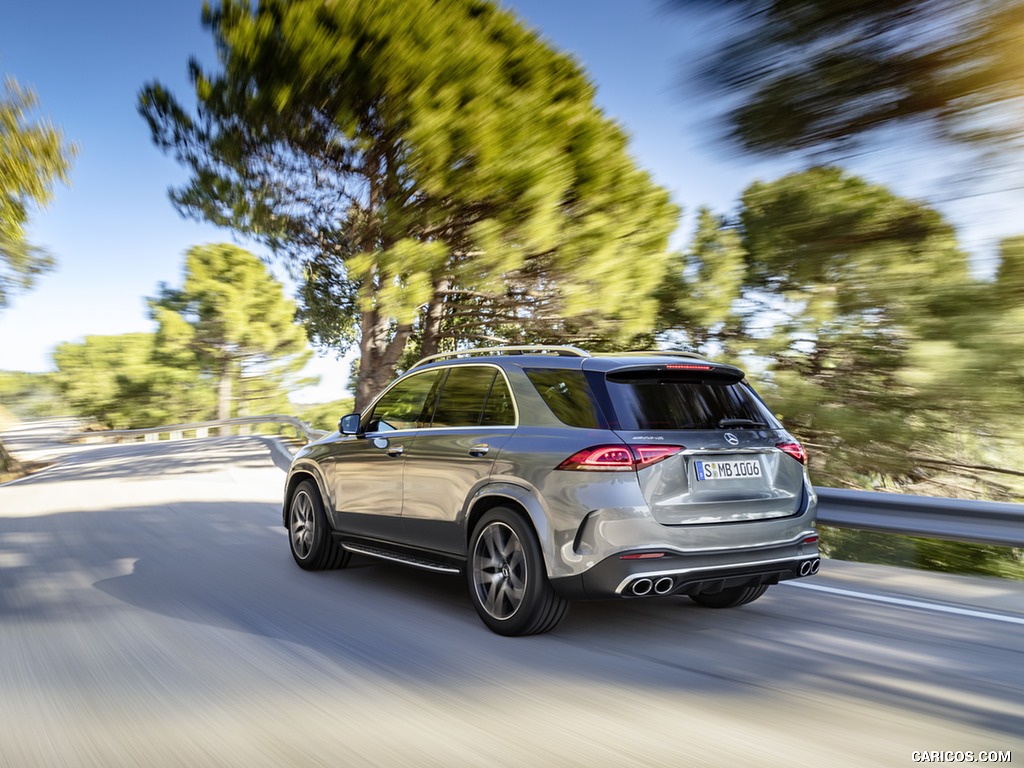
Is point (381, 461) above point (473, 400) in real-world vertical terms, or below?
below

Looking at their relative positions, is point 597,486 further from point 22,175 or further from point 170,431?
point 170,431

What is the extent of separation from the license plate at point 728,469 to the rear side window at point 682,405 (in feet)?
0.71

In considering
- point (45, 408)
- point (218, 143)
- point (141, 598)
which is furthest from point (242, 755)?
point (45, 408)

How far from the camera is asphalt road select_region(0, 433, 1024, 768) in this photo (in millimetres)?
3221

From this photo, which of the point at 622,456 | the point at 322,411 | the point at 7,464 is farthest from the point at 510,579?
the point at 322,411

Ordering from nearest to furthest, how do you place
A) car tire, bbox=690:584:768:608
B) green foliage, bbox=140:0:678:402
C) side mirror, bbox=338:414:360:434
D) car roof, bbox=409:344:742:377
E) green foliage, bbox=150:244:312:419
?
car roof, bbox=409:344:742:377, car tire, bbox=690:584:768:608, side mirror, bbox=338:414:360:434, green foliage, bbox=140:0:678:402, green foliage, bbox=150:244:312:419

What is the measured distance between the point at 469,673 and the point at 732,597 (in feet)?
6.51

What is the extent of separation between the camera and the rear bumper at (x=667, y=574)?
4215mm

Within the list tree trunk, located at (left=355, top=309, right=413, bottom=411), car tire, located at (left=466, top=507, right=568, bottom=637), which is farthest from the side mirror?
tree trunk, located at (left=355, top=309, right=413, bottom=411)

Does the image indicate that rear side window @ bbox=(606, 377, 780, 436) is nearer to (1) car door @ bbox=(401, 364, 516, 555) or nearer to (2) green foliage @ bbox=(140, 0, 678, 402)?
(1) car door @ bbox=(401, 364, 516, 555)

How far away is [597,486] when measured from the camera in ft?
14.1

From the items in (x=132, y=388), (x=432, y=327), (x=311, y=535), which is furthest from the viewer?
(x=132, y=388)

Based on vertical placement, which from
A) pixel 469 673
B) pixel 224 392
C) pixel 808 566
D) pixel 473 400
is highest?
pixel 224 392

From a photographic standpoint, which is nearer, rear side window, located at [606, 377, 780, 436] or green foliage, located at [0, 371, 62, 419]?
rear side window, located at [606, 377, 780, 436]
